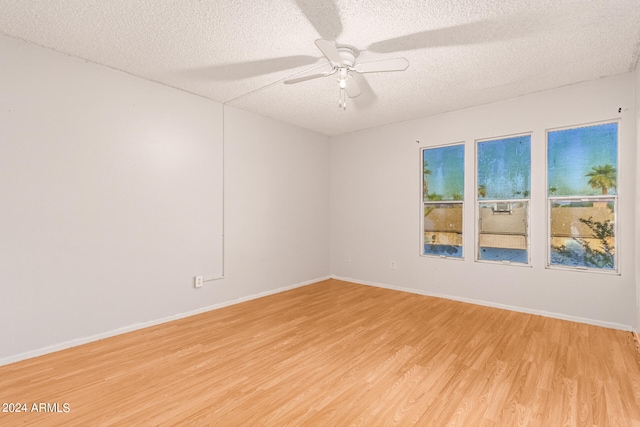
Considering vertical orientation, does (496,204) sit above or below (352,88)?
below

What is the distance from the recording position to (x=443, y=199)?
14.9 ft

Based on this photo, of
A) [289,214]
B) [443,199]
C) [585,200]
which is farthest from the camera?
[289,214]

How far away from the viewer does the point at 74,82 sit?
2.83 meters

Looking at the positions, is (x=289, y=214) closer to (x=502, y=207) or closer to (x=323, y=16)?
(x=502, y=207)

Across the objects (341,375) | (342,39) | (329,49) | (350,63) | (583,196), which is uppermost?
(342,39)

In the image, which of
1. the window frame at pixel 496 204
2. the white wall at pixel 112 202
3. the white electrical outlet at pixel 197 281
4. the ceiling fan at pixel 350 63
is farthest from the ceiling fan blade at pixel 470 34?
the white electrical outlet at pixel 197 281

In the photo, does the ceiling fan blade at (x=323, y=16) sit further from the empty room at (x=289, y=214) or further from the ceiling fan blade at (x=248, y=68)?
the ceiling fan blade at (x=248, y=68)

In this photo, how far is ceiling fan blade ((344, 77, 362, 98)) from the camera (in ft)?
10.8

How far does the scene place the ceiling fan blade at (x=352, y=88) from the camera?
3299mm

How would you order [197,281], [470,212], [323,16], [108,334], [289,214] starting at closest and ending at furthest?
[323,16] < [108,334] < [197,281] < [470,212] < [289,214]

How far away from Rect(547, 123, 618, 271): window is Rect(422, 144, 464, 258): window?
106 centimetres

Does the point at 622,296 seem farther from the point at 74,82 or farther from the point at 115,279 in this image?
the point at 74,82

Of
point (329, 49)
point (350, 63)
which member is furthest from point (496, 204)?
point (329, 49)

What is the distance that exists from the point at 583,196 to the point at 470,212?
1.20 m
